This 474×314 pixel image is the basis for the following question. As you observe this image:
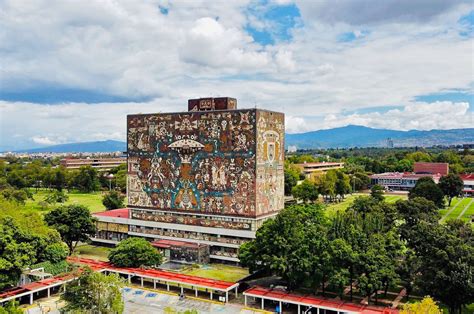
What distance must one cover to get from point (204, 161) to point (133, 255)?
428 inches

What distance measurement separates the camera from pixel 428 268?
26578 millimetres

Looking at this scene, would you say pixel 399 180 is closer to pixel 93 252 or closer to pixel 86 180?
pixel 86 180

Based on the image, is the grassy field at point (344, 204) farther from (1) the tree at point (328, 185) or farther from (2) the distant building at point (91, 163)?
(2) the distant building at point (91, 163)

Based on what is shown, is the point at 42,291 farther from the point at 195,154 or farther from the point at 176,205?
the point at 195,154

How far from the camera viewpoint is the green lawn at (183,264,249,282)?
36.5 m

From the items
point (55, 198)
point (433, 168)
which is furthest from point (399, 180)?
point (55, 198)

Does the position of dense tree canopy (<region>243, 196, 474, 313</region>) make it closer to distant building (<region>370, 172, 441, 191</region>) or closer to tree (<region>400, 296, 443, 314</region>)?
tree (<region>400, 296, 443, 314</region>)

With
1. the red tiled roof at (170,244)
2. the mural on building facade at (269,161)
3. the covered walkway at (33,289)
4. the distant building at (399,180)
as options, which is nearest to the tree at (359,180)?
the distant building at (399,180)

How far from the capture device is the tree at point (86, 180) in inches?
3725

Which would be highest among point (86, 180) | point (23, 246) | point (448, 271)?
point (86, 180)

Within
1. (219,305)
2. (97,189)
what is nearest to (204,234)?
(219,305)

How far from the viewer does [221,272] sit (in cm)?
3788

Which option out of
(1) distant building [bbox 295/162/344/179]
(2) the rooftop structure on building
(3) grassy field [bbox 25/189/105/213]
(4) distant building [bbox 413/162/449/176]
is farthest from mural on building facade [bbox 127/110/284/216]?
(4) distant building [bbox 413/162/449/176]

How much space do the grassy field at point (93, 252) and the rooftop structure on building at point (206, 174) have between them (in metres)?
2.25
